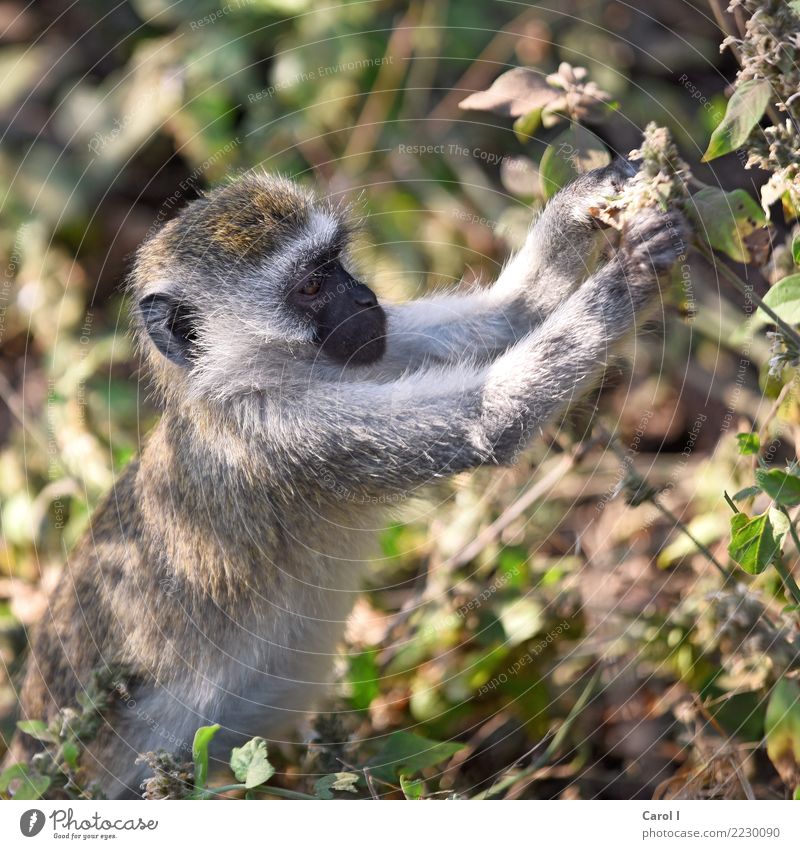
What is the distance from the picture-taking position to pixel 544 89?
2.71 meters

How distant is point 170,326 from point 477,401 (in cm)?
100

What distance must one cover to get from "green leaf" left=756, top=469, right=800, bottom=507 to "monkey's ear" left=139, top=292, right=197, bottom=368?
1.67 meters

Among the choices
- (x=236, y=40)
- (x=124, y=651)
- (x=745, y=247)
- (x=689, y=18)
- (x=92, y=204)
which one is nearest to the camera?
(x=745, y=247)

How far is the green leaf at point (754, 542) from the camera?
2.31 metres

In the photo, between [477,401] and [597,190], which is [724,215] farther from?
[477,401]

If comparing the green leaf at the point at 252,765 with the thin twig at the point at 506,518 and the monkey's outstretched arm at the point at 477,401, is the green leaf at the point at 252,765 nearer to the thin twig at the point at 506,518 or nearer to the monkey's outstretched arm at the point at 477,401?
the monkey's outstretched arm at the point at 477,401

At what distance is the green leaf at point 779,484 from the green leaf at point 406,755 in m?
1.08

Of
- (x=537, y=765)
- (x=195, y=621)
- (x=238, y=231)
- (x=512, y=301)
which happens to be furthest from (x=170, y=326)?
(x=537, y=765)

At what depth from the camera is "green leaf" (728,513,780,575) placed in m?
2.31

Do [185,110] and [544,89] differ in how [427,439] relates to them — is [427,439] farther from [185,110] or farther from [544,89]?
[185,110]

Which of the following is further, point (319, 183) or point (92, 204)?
point (92, 204)
